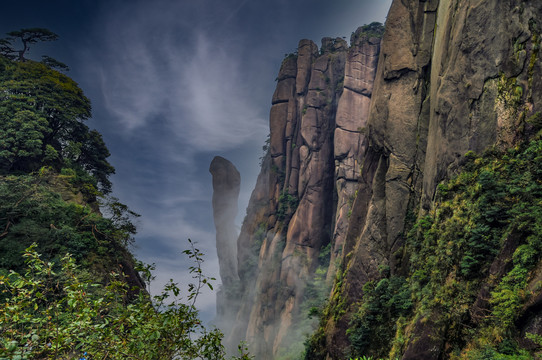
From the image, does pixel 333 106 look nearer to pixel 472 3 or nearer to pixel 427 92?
pixel 427 92

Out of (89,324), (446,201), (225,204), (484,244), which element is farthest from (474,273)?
(225,204)

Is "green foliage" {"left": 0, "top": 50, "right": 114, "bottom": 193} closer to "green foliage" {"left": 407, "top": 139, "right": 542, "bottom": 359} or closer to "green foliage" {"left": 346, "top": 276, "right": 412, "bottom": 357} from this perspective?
"green foliage" {"left": 346, "top": 276, "right": 412, "bottom": 357}

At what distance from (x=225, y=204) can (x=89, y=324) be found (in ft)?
211

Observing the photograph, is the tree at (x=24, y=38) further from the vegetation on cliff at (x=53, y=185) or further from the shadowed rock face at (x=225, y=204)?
the shadowed rock face at (x=225, y=204)

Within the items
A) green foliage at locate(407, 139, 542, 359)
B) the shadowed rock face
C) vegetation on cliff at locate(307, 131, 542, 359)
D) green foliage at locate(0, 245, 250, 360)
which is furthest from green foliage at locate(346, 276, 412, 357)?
the shadowed rock face

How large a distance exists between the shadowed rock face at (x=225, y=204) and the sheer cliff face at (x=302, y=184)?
15.7m

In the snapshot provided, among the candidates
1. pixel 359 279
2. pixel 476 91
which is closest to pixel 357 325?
pixel 359 279

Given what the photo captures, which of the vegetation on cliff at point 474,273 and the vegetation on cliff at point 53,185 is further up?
the vegetation on cliff at point 53,185

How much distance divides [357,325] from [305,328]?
1664 cm

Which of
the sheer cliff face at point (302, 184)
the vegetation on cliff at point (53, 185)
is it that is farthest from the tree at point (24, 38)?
the sheer cliff face at point (302, 184)

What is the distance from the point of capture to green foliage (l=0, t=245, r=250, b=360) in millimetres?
4164

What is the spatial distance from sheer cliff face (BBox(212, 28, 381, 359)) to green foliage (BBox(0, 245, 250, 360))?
87.4 feet

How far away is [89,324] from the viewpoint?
4.70 meters

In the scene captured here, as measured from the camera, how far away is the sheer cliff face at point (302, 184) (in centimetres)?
3506
